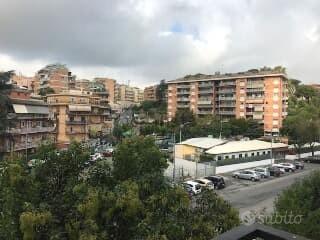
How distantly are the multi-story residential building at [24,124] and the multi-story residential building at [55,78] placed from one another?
1878 inches

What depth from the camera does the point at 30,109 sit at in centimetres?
5088

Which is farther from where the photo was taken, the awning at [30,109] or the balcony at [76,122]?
the balcony at [76,122]

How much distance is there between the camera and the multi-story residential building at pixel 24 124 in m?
43.8

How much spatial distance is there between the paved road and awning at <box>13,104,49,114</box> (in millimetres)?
26445

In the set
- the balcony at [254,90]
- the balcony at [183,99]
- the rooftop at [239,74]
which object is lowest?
the balcony at [183,99]

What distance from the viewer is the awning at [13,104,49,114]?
4742 centimetres

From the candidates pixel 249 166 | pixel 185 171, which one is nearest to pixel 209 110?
pixel 249 166

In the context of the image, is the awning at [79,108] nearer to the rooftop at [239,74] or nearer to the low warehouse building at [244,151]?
the rooftop at [239,74]

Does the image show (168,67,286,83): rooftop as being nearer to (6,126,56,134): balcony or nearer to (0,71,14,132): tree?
(6,126,56,134): balcony

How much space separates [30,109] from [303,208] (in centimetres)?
4259

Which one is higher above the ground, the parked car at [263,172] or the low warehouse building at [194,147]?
the low warehouse building at [194,147]

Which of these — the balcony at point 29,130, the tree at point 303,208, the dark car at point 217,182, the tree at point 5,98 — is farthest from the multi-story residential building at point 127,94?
the tree at point 303,208

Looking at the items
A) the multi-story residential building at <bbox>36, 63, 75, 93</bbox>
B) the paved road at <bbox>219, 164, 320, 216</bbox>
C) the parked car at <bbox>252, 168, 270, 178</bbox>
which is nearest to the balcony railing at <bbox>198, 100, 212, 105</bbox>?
the multi-story residential building at <bbox>36, 63, 75, 93</bbox>

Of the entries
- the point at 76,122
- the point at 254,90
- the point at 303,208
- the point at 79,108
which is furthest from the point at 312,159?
the point at 303,208
